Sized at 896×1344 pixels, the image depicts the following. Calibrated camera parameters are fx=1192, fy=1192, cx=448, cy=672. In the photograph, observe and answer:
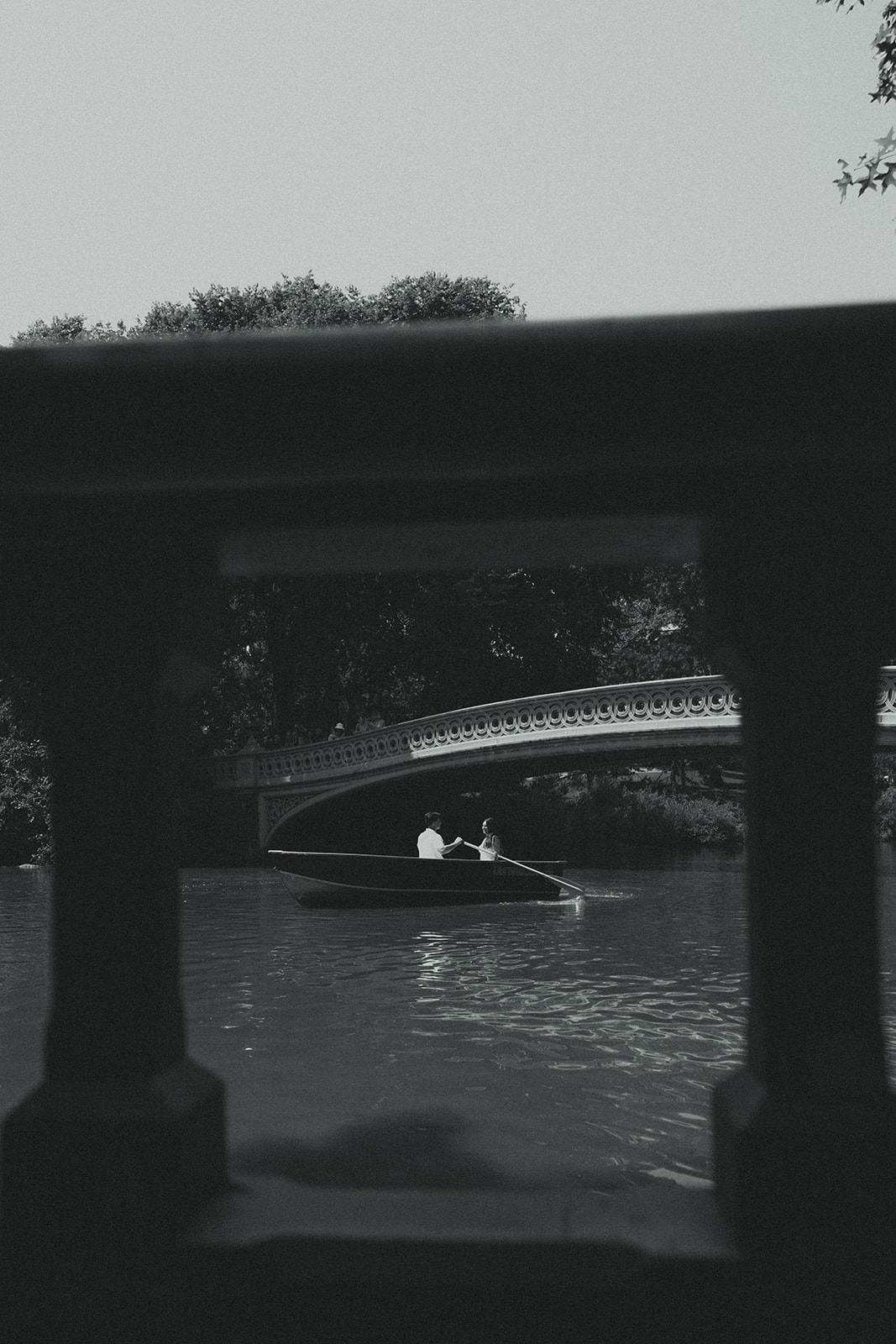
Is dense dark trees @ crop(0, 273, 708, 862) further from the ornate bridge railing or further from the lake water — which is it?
the lake water

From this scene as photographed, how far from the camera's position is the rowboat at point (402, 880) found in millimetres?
14906

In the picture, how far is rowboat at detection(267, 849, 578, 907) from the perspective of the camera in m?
14.9

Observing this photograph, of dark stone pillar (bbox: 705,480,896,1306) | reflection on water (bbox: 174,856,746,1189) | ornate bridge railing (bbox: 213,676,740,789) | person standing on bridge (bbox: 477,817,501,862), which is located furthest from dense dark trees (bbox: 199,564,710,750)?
dark stone pillar (bbox: 705,480,896,1306)

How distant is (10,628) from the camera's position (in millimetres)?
2301

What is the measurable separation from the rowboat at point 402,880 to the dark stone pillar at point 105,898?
12621mm

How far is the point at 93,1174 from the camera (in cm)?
216

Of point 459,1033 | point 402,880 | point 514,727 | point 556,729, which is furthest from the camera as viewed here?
point 514,727

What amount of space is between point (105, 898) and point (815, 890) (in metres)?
1.29

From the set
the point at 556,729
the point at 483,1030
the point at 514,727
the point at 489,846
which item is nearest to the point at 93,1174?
the point at 483,1030

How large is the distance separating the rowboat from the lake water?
285 mm

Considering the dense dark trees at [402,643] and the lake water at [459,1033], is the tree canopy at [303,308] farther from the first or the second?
the lake water at [459,1033]

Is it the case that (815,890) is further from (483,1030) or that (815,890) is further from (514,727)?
(514,727)

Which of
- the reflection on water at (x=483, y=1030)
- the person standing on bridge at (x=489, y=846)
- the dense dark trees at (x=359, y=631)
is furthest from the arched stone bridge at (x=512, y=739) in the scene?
the reflection on water at (x=483, y=1030)

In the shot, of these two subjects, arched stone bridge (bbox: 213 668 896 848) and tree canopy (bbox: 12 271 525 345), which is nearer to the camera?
arched stone bridge (bbox: 213 668 896 848)
